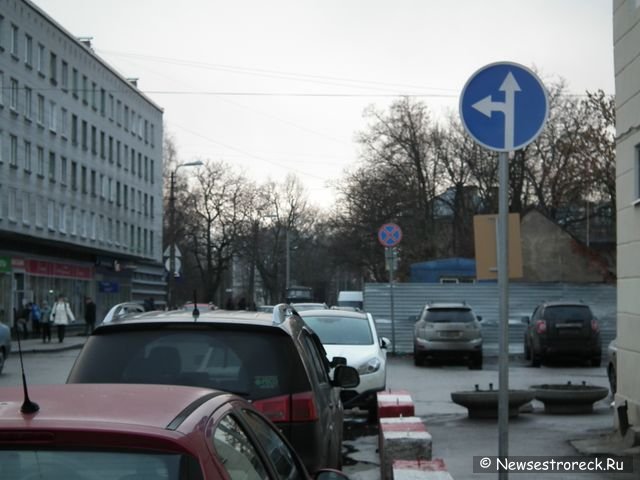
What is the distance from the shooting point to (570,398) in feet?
48.4

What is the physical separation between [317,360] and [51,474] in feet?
15.7

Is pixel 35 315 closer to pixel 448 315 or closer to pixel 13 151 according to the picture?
pixel 13 151

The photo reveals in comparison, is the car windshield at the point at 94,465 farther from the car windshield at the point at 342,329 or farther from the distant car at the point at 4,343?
the distant car at the point at 4,343

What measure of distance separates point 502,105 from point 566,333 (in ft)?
68.6

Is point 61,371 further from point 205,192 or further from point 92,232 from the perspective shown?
point 205,192

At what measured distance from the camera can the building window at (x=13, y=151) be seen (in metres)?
52.2

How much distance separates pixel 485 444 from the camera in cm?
1202

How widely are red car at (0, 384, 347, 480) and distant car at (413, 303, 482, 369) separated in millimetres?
23807

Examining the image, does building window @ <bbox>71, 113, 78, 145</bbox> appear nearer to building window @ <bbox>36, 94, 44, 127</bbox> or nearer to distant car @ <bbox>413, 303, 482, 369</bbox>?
building window @ <bbox>36, 94, 44, 127</bbox>

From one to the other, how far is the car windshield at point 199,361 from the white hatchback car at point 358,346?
7.71 meters

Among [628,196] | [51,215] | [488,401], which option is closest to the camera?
[628,196]

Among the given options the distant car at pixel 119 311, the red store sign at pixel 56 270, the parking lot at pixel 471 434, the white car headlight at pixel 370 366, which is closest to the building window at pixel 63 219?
the red store sign at pixel 56 270

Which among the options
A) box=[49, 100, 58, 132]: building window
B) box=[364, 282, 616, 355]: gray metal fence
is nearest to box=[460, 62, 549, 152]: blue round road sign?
box=[364, 282, 616, 355]: gray metal fence

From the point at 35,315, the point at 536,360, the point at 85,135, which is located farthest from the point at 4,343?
the point at 85,135
